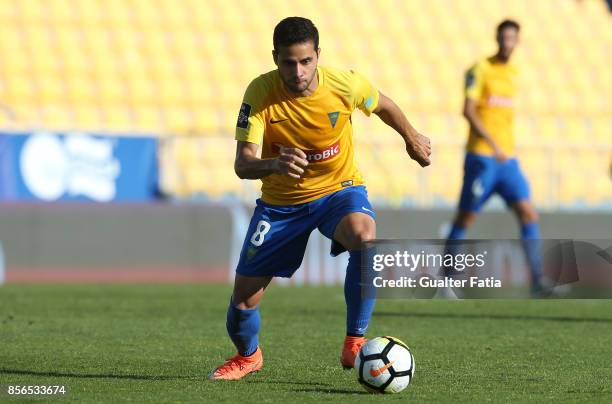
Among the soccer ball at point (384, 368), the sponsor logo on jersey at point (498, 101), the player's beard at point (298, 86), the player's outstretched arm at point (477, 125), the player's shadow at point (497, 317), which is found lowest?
the soccer ball at point (384, 368)

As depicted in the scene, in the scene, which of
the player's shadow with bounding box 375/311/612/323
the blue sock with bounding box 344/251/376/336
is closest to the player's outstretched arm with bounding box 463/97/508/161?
the player's shadow with bounding box 375/311/612/323

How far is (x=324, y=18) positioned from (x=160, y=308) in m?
9.54

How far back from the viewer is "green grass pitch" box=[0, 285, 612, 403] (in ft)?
19.5

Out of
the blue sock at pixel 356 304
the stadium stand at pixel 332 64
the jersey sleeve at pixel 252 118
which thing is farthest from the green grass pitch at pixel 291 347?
the stadium stand at pixel 332 64

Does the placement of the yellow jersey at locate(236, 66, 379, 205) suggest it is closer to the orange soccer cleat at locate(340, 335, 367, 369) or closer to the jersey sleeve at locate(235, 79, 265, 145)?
the jersey sleeve at locate(235, 79, 265, 145)

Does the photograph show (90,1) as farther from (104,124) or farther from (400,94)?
(400,94)

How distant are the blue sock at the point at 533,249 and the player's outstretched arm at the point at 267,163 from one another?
17.8ft

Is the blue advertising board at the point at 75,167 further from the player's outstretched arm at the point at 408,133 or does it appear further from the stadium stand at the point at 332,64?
the player's outstretched arm at the point at 408,133

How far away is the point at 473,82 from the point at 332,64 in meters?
7.33

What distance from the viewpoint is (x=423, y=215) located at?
14961mm

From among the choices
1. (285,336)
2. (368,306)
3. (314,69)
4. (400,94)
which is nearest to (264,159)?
(314,69)

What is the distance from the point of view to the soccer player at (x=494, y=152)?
1142 centimetres

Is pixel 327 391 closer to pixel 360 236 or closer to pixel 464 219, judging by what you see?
pixel 360 236

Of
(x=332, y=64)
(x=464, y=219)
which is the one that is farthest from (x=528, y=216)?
(x=332, y=64)
